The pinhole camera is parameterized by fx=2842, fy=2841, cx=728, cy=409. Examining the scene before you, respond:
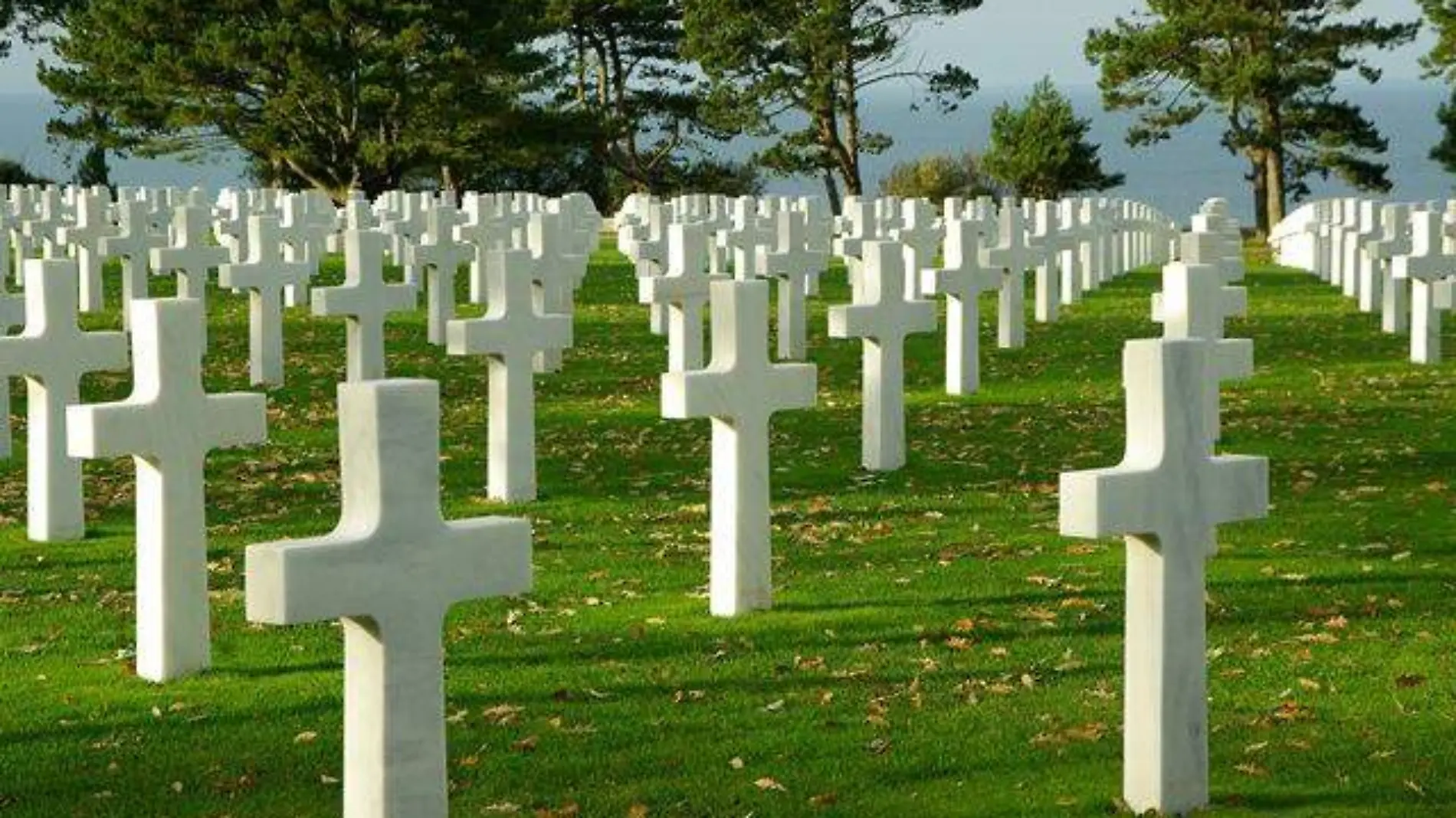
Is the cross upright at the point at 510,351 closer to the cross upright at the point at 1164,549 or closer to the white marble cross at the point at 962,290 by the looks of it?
the white marble cross at the point at 962,290

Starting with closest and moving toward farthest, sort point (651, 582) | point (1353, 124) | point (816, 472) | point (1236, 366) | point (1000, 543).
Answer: point (1236, 366)
point (651, 582)
point (1000, 543)
point (816, 472)
point (1353, 124)

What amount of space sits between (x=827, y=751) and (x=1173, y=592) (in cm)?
145

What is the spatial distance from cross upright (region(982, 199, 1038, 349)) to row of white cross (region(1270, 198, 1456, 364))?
299cm

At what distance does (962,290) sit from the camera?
62.6 feet

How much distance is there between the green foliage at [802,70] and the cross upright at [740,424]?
52775mm

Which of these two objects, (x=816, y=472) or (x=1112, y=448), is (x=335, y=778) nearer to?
(x=816, y=472)

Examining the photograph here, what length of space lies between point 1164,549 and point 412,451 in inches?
83.5

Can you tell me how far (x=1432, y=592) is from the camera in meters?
11.0

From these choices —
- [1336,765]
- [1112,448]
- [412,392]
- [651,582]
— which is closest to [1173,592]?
[1336,765]

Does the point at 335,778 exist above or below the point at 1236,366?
below

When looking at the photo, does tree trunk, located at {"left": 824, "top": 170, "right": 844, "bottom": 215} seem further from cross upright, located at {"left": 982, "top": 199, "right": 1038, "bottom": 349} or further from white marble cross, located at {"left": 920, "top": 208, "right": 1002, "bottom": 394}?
white marble cross, located at {"left": 920, "top": 208, "right": 1002, "bottom": 394}

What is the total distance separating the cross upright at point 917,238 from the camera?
20531mm

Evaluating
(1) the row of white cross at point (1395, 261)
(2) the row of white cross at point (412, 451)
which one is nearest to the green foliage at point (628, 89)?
(1) the row of white cross at point (1395, 261)

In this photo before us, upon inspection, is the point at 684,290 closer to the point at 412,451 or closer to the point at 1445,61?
the point at 412,451
